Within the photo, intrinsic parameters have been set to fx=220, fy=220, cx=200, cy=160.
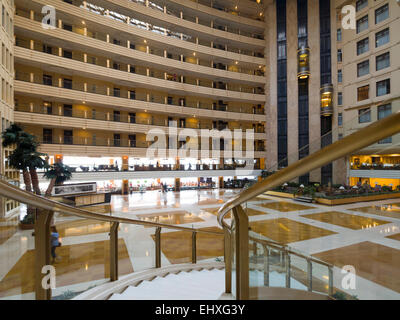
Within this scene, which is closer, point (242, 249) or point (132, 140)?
point (242, 249)

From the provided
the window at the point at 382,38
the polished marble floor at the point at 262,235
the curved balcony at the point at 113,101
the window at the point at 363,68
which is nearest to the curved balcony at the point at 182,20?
the curved balcony at the point at 113,101

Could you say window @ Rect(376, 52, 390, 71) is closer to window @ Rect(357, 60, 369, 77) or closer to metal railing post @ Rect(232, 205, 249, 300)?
window @ Rect(357, 60, 369, 77)

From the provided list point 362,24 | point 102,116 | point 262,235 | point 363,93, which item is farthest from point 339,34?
point 262,235

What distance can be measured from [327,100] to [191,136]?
695 inches

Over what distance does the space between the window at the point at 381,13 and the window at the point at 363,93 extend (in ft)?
19.7

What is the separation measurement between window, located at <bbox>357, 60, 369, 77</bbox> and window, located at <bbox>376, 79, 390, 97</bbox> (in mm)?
2079

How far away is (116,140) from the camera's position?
2395cm

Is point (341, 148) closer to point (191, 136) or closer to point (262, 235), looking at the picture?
point (262, 235)

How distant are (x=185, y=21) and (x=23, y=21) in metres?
16.1

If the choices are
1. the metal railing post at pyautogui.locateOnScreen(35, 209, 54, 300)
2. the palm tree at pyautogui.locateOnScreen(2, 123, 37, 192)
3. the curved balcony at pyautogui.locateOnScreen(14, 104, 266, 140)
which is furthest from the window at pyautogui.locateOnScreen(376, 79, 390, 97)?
the palm tree at pyautogui.locateOnScreen(2, 123, 37, 192)

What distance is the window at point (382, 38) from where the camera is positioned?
65.3ft

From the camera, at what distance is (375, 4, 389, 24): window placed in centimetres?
2011

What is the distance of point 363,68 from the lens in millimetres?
22141
